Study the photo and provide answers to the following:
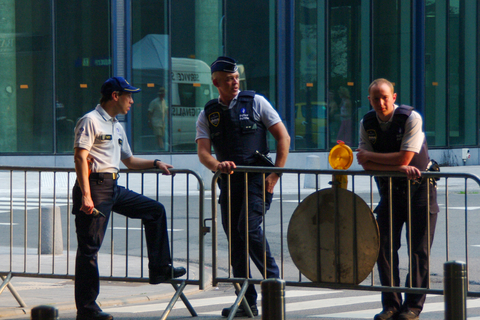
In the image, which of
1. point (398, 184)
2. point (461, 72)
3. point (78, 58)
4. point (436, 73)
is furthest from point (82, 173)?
point (461, 72)

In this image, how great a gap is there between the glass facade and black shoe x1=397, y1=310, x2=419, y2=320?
16.4 metres

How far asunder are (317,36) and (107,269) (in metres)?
15.7

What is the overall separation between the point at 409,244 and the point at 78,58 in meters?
17.5

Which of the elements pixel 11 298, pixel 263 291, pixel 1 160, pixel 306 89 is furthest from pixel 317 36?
pixel 263 291

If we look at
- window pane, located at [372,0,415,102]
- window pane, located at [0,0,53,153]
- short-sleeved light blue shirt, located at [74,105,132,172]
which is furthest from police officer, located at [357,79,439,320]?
window pane, located at [372,0,415,102]

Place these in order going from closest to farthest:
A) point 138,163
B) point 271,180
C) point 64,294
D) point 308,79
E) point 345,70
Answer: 1. point 271,180
2. point 138,163
3. point 64,294
4. point 308,79
5. point 345,70

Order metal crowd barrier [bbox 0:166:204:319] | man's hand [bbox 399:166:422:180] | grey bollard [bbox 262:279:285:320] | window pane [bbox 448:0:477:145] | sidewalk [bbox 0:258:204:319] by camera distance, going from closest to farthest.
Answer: grey bollard [bbox 262:279:285:320] → man's hand [bbox 399:166:422:180] → metal crowd barrier [bbox 0:166:204:319] → sidewalk [bbox 0:258:204:319] → window pane [bbox 448:0:477:145]

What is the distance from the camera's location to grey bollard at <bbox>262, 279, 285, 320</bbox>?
278 cm

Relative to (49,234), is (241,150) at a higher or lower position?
higher

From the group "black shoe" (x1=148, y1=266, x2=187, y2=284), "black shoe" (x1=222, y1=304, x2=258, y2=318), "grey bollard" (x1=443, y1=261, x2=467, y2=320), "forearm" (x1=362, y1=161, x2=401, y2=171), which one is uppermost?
"forearm" (x1=362, y1=161, x2=401, y2=171)

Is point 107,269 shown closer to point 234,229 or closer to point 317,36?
point 234,229

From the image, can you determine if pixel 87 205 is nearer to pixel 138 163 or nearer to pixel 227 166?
pixel 138 163

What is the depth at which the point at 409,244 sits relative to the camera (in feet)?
16.4

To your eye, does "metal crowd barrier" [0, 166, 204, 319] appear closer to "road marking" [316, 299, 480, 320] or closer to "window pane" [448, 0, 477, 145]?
"road marking" [316, 299, 480, 320]
